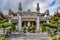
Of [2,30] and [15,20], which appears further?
[15,20]

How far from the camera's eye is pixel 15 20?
128ft

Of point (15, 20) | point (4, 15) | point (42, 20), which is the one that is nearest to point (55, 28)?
point (42, 20)

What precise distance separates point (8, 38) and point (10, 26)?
7.60m

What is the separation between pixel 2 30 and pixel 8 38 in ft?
18.4

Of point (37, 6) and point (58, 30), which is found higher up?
point (37, 6)

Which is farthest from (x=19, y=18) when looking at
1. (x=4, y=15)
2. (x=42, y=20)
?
(x=4, y=15)

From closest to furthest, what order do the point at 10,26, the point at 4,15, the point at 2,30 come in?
the point at 2,30, the point at 10,26, the point at 4,15

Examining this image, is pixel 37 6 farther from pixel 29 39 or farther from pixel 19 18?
pixel 29 39

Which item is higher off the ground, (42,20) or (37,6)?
(37,6)

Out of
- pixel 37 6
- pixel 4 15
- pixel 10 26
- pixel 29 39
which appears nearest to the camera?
pixel 29 39

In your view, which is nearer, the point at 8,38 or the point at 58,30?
the point at 8,38

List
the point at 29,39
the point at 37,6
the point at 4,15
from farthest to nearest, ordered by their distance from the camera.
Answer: the point at 4,15 < the point at 37,6 < the point at 29,39

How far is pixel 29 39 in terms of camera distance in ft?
87.6

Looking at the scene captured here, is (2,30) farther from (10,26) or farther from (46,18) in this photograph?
(46,18)
